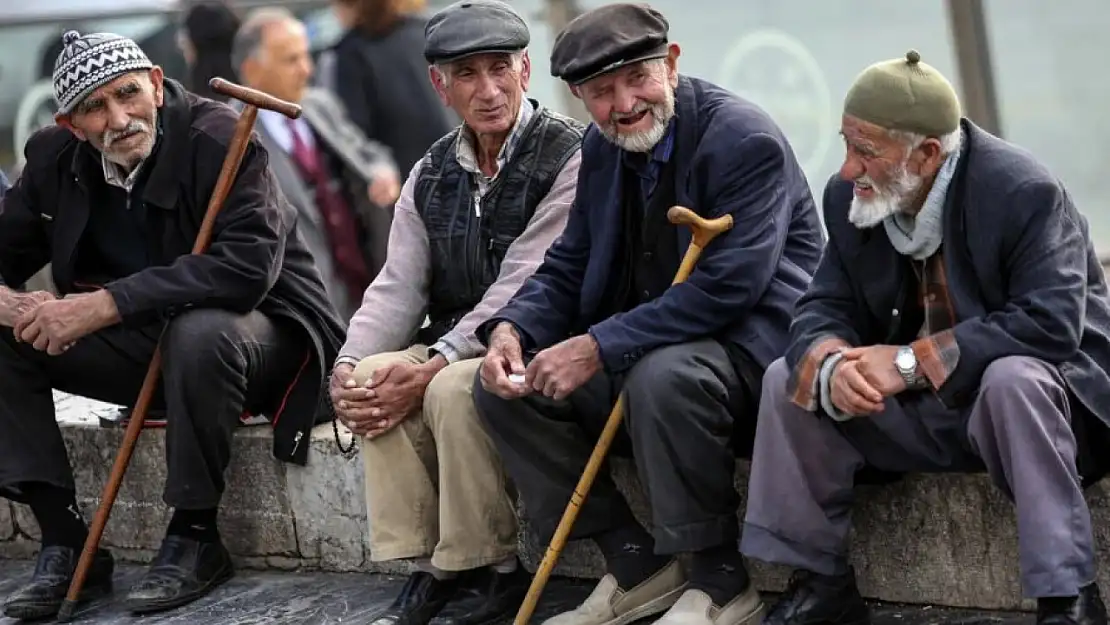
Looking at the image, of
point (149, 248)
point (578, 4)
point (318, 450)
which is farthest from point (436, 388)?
point (578, 4)

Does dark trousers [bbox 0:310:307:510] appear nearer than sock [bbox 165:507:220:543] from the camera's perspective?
Yes

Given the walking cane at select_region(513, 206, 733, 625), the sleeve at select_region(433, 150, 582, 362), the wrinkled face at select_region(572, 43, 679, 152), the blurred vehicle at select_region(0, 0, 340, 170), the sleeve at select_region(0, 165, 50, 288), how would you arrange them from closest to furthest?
the walking cane at select_region(513, 206, 733, 625)
the wrinkled face at select_region(572, 43, 679, 152)
the sleeve at select_region(433, 150, 582, 362)
the sleeve at select_region(0, 165, 50, 288)
the blurred vehicle at select_region(0, 0, 340, 170)

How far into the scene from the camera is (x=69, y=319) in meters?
5.36

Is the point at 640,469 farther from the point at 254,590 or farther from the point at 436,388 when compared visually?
the point at 254,590

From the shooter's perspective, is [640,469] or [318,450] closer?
[640,469]

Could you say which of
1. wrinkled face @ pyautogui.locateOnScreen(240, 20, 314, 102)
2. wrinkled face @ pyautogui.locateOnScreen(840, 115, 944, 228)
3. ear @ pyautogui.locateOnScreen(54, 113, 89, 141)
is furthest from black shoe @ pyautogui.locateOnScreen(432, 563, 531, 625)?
wrinkled face @ pyautogui.locateOnScreen(240, 20, 314, 102)

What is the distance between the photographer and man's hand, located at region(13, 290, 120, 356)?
210 inches

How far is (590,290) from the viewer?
15.7 feet

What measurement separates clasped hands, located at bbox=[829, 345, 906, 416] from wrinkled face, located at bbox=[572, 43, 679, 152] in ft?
2.61

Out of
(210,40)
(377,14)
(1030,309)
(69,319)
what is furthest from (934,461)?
(210,40)

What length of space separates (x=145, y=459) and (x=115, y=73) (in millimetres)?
1202

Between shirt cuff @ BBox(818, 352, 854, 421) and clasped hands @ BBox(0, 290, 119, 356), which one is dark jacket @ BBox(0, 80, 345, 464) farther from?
shirt cuff @ BBox(818, 352, 854, 421)

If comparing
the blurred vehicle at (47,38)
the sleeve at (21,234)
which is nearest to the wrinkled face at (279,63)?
the blurred vehicle at (47,38)

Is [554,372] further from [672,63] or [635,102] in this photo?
[672,63]
